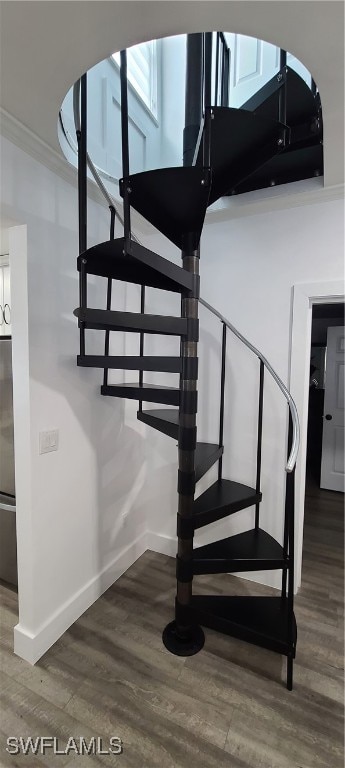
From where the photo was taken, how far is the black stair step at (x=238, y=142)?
1.10 metres

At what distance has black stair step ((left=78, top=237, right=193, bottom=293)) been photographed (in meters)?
1.13

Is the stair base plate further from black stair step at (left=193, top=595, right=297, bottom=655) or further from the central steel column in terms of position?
black stair step at (left=193, top=595, right=297, bottom=655)

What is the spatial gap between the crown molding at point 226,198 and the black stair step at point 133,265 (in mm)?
630

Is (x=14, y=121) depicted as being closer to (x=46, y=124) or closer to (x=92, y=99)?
(x=46, y=124)

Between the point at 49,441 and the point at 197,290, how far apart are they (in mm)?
1086

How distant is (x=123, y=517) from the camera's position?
2.28 meters

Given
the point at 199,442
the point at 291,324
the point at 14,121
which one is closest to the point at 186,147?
the point at 14,121

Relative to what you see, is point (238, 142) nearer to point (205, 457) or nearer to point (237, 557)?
point (205, 457)

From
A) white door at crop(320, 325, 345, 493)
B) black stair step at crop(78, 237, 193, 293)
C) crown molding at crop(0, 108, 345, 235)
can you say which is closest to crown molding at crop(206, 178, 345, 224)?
crown molding at crop(0, 108, 345, 235)

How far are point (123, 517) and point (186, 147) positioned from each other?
2468mm

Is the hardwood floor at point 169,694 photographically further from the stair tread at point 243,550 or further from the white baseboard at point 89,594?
the stair tread at point 243,550

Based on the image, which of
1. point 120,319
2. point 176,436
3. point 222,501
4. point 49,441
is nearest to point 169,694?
point 222,501

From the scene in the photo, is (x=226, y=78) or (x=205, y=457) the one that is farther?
(x=205, y=457)

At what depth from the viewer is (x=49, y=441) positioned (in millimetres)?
1623
